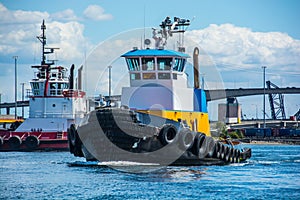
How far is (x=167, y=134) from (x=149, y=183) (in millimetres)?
5829

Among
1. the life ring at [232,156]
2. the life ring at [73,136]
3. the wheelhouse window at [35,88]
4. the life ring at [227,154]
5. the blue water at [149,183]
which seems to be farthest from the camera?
the wheelhouse window at [35,88]

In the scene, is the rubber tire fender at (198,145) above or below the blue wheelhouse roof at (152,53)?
below

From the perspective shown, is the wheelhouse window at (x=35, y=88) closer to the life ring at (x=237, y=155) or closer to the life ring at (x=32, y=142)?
the life ring at (x=32, y=142)

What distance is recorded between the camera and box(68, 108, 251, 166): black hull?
131 ft

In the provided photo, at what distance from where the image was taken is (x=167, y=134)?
132ft

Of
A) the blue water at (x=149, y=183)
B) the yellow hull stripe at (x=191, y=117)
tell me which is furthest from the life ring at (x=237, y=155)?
the blue water at (x=149, y=183)

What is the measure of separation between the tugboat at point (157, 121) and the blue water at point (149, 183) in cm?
100

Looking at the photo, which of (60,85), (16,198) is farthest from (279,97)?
(16,198)

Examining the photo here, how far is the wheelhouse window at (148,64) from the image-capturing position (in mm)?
45469

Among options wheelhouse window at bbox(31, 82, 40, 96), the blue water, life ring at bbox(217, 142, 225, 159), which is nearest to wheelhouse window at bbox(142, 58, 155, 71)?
life ring at bbox(217, 142, 225, 159)

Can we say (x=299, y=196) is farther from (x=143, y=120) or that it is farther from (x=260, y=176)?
(x=143, y=120)

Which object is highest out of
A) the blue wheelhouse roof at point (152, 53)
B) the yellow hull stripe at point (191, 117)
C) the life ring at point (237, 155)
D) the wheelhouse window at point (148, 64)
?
the blue wheelhouse roof at point (152, 53)

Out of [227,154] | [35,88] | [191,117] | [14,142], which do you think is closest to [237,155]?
[227,154]

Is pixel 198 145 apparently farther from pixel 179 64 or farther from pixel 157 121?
pixel 179 64
